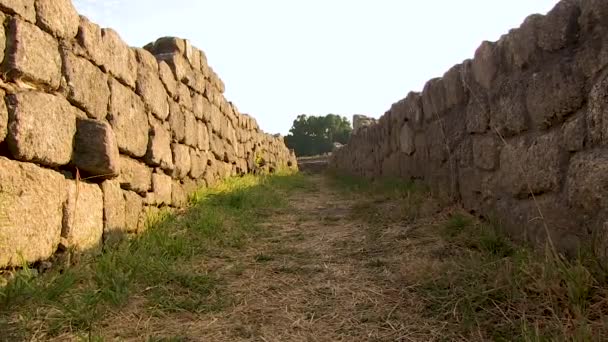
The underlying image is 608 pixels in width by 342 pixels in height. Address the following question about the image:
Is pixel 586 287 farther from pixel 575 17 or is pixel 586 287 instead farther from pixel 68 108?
pixel 68 108

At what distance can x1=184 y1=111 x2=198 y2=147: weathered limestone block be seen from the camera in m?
4.85

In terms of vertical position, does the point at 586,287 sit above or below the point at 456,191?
below

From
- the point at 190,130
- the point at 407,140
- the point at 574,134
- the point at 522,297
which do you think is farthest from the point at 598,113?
the point at 190,130

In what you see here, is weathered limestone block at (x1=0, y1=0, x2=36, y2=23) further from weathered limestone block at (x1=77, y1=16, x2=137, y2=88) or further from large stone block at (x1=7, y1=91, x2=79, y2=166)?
weathered limestone block at (x1=77, y1=16, x2=137, y2=88)

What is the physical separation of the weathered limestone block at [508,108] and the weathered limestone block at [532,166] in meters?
0.10

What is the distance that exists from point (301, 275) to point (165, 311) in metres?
0.84

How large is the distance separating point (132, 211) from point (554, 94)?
267 cm

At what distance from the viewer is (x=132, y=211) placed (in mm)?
3219

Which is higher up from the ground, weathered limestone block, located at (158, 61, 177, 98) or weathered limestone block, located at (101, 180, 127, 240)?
weathered limestone block, located at (158, 61, 177, 98)

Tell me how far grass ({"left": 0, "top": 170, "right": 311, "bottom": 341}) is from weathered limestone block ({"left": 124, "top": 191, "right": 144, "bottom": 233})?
0.32 feet

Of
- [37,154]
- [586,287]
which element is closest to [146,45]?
[37,154]

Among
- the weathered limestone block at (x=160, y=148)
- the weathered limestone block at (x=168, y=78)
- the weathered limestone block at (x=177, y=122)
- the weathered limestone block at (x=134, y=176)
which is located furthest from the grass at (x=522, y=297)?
the weathered limestone block at (x=168, y=78)

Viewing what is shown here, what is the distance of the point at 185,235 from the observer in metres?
3.31

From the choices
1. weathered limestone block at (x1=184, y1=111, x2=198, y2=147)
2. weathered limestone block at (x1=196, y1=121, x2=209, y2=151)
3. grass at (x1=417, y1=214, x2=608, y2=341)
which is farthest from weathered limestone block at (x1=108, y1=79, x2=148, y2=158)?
grass at (x1=417, y1=214, x2=608, y2=341)
